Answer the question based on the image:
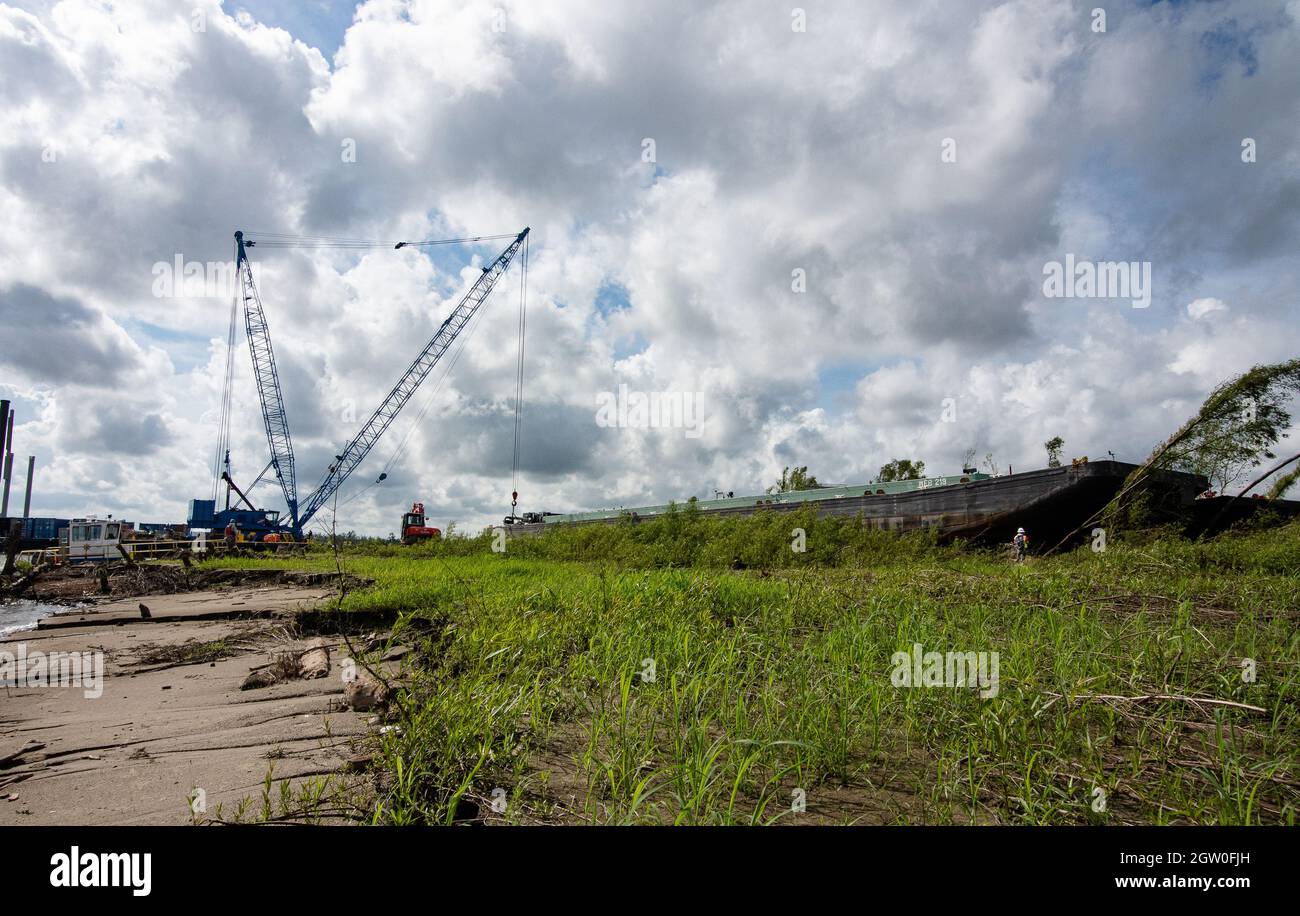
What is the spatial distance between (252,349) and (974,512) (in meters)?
51.8

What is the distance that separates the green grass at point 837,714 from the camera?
8.96ft

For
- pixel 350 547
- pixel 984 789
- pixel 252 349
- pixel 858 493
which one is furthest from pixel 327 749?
pixel 252 349

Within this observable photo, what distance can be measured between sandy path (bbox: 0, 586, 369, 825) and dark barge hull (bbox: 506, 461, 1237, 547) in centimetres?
1686

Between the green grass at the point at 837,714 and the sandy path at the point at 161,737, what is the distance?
0.67m

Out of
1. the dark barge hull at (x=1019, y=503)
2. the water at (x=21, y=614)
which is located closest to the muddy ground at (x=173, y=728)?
the water at (x=21, y=614)

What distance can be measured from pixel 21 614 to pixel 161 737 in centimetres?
1382

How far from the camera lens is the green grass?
2.73 m

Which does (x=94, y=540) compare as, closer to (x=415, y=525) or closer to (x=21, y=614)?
(x=415, y=525)

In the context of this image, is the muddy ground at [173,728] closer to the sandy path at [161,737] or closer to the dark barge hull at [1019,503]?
the sandy path at [161,737]

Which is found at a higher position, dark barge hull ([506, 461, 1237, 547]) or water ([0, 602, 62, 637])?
dark barge hull ([506, 461, 1237, 547])
